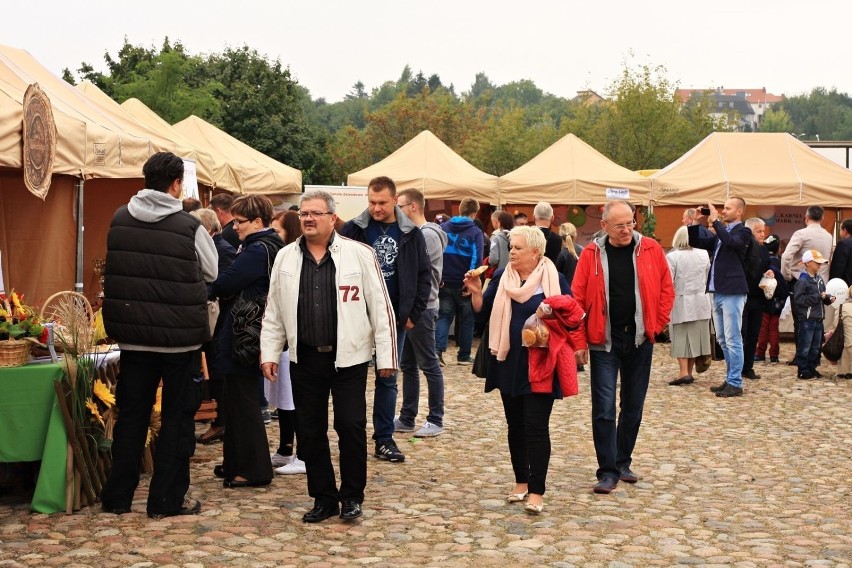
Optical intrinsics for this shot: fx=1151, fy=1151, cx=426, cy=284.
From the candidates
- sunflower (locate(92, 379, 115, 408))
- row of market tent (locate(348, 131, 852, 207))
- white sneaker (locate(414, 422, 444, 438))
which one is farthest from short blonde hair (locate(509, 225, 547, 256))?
row of market tent (locate(348, 131, 852, 207))

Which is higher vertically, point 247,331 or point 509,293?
point 509,293

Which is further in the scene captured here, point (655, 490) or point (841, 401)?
point (841, 401)

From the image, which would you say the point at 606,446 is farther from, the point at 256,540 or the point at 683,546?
the point at 256,540

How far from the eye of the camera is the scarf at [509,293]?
266 inches

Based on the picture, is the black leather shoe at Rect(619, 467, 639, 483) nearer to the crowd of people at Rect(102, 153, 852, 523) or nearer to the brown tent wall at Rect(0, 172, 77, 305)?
the crowd of people at Rect(102, 153, 852, 523)

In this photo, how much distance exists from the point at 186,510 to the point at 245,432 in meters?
0.83

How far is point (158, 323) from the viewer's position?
6188mm

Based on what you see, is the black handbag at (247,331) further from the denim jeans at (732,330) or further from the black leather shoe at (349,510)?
the denim jeans at (732,330)

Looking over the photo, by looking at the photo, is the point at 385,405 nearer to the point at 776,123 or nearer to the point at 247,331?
the point at 247,331

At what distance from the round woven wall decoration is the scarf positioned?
444 centimetres

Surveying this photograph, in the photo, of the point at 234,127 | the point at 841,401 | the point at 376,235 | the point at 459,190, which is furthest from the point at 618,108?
the point at 376,235

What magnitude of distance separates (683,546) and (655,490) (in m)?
1.51

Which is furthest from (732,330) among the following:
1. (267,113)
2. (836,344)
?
(267,113)

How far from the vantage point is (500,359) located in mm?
6742
